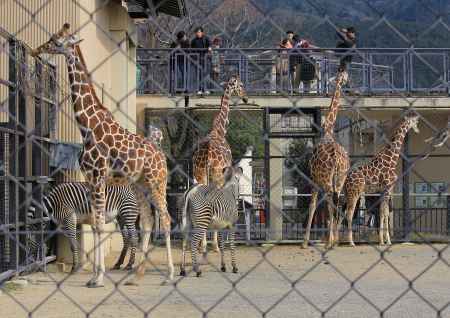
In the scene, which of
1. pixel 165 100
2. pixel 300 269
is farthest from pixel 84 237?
pixel 165 100

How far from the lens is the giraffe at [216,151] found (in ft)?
47.1

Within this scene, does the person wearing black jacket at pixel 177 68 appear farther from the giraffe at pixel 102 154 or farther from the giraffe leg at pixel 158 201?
the giraffe at pixel 102 154

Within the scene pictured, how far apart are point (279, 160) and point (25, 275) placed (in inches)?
339

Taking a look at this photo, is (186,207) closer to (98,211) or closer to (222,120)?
(98,211)

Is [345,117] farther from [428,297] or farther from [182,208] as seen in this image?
[428,297]

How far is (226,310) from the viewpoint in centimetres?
828

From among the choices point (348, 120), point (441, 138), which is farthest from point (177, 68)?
point (348, 120)

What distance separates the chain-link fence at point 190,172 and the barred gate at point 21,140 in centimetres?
3

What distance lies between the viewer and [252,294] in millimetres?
9234

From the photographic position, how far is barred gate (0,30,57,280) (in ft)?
32.3

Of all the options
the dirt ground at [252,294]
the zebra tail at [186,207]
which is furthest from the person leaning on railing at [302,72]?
the zebra tail at [186,207]

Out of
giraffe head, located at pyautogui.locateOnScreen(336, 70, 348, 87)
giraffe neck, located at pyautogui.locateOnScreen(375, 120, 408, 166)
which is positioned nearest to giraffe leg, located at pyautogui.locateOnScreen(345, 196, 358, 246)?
giraffe neck, located at pyautogui.locateOnScreen(375, 120, 408, 166)

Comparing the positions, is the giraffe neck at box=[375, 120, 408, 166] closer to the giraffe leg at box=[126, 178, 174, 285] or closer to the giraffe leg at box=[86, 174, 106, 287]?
the giraffe leg at box=[126, 178, 174, 285]

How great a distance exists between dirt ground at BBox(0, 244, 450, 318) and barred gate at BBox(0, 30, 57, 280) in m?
0.42
